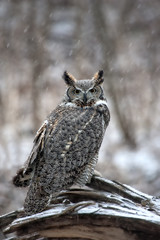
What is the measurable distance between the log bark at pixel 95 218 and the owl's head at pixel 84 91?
1321 mm

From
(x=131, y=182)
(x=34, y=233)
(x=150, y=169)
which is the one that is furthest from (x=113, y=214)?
(x=150, y=169)

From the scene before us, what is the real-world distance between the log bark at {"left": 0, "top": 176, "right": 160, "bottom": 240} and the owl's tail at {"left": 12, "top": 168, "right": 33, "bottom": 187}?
13.4 inches

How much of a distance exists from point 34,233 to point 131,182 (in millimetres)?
7288

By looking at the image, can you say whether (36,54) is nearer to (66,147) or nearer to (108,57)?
(108,57)

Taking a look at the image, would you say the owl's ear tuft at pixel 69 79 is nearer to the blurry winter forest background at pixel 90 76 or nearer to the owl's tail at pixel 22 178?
the owl's tail at pixel 22 178

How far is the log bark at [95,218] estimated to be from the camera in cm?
363

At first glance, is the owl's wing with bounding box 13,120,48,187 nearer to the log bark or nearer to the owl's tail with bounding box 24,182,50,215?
the owl's tail with bounding box 24,182,50,215

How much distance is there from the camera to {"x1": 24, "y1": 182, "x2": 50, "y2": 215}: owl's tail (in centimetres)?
414

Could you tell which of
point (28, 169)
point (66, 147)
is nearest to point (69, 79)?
point (66, 147)

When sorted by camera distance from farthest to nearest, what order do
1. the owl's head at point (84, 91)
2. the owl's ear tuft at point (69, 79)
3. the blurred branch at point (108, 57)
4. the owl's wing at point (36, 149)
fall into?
1. the blurred branch at point (108, 57)
2. the owl's ear tuft at point (69, 79)
3. the owl's head at point (84, 91)
4. the owl's wing at point (36, 149)

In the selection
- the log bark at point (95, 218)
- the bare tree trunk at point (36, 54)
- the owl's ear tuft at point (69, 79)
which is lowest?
the log bark at point (95, 218)

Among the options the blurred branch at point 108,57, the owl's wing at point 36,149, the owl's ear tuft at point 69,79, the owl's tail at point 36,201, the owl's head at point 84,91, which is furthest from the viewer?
the blurred branch at point 108,57

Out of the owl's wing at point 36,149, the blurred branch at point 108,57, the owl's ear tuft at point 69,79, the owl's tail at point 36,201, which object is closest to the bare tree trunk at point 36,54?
the blurred branch at point 108,57

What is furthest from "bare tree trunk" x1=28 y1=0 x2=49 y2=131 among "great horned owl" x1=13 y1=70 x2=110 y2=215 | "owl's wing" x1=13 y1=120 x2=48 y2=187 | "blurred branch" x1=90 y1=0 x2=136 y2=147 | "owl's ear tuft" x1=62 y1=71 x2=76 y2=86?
"owl's wing" x1=13 y1=120 x2=48 y2=187
